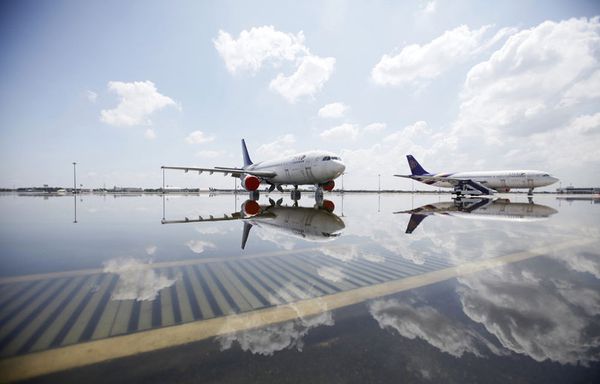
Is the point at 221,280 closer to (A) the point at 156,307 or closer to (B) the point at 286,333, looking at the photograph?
(A) the point at 156,307

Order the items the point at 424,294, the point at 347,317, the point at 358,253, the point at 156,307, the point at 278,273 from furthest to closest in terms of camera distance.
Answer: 1. the point at 358,253
2. the point at 278,273
3. the point at 424,294
4. the point at 156,307
5. the point at 347,317

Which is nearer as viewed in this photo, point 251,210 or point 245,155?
point 251,210

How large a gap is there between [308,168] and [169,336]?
90.1 ft

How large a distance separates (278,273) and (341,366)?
3273mm

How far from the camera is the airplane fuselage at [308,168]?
28.7 meters

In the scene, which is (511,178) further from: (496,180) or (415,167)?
(415,167)

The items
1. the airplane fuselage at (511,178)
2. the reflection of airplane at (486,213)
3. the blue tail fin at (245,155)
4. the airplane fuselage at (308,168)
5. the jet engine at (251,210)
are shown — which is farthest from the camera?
the blue tail fin at (245,155)

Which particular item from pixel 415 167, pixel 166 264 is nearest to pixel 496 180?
pixel 415 167

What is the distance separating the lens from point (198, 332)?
3510mm

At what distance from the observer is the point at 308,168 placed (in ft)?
99.8

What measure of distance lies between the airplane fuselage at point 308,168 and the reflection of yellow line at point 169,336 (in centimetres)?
2365

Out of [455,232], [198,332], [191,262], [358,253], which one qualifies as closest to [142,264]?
[191,262]

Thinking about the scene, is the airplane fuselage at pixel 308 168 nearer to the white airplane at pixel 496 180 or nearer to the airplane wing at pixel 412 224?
the airplane wing at pixel 412 224

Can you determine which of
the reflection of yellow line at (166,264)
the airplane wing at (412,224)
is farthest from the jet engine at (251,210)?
the reflection of yellow line at (166,264)
